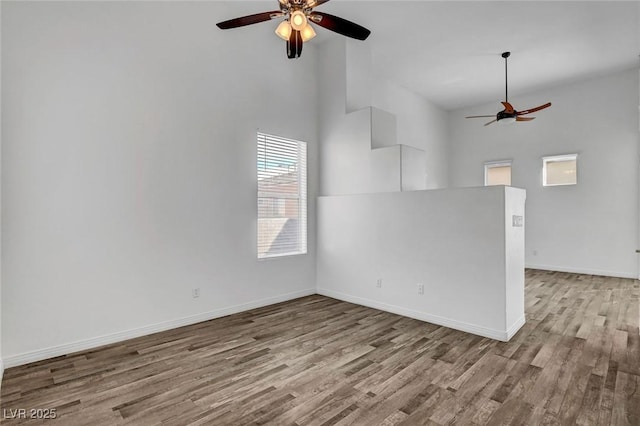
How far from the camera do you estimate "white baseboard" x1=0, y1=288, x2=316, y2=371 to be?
2.83m

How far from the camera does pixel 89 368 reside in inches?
108

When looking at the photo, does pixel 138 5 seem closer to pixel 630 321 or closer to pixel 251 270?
pixel 251 270

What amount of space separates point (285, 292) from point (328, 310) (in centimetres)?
79

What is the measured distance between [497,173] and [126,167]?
7837 millimetres

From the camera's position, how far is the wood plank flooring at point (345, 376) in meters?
2.12

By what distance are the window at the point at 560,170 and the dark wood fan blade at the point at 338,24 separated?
6.22m

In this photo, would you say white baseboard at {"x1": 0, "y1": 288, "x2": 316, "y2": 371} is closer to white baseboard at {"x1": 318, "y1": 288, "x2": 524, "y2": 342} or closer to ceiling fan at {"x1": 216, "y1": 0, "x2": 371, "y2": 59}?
white baseboard at {"x1": 318, "y1": 288, "x2": 524, "y2": 342}

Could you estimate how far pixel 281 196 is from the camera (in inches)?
189

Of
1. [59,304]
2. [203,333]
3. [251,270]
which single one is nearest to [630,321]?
[251,270]

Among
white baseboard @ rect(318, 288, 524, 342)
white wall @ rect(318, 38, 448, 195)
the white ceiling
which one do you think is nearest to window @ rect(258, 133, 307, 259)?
white wall @ rect(318, 38, 448, 195)

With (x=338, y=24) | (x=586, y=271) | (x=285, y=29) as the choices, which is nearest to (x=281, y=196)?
(x=285, y=29)

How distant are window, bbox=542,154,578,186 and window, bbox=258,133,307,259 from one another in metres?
5.56

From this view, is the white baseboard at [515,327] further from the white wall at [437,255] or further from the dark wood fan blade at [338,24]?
the dark wood fan blade at [338,24]

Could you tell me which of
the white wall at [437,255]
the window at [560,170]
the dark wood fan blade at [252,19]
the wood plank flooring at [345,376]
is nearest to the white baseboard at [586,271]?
the window at [560,170]
